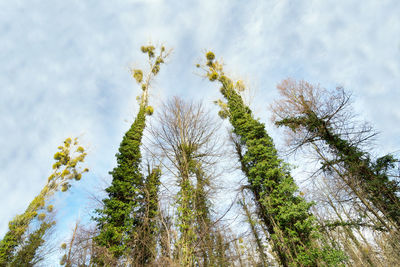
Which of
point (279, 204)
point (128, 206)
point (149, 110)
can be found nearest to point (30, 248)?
point (128, 206)

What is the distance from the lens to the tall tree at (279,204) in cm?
622

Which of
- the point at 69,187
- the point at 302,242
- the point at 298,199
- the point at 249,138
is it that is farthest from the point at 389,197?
the point at 69,187

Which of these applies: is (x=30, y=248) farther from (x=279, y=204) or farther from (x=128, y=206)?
(x=279, y=204)

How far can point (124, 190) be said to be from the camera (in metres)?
9.18

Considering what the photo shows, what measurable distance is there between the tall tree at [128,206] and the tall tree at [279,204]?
5.33m

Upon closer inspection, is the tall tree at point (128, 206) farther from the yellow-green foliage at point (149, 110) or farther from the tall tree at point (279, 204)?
the tall tree at point (279, 204)

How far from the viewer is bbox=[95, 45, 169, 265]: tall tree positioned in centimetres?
766

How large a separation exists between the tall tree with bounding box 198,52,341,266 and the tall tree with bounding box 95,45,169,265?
533 centimetres

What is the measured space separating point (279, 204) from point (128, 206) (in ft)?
25.2

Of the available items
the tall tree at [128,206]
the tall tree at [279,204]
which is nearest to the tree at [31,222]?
the tall tree at [128,206]

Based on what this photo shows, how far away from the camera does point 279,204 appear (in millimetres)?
7414

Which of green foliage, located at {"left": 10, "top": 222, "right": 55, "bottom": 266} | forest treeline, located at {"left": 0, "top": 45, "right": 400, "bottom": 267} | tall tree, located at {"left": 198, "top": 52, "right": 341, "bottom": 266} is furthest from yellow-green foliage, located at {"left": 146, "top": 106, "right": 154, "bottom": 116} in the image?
green foliage, located at {"left": 10, "top": 222, "right": 55, "bottom": 266}

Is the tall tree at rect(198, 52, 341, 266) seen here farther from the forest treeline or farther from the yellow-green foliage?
the yellow-green foliage

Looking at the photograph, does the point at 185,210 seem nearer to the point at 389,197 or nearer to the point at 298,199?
the point at 298,199
